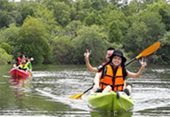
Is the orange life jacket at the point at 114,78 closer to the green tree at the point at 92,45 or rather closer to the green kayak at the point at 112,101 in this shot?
the green kayak at the point at 112,101

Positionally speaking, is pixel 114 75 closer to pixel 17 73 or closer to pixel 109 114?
pixel 109 114

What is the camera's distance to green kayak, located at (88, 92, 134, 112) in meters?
9.83

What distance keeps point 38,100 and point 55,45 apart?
48783 millimetres

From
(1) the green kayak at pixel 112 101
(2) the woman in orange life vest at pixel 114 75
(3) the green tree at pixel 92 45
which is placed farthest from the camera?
(3) the green tree at pixel 92 45

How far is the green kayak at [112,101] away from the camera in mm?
9828

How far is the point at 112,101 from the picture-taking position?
989 centimetres

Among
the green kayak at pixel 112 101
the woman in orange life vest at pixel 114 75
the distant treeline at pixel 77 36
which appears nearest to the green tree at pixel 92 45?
the distant treeline at pixel 77 36

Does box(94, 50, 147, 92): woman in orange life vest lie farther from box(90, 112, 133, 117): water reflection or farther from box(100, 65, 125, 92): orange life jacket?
box(90, 112, 133, 117): water reflection

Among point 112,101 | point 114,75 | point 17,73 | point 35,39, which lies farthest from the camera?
point 35,39

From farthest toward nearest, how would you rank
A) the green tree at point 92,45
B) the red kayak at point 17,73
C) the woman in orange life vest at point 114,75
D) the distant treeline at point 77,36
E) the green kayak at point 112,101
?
the distant treeline at point 77,36 → the green tree at point 92,45 → the red kayak at point 17,73 → the woman in orange life vest at point 114,75 → the green kayak at point 112,101

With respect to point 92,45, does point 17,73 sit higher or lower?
lower

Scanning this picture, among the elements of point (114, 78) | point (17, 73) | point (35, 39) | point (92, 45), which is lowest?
point (17, 73)

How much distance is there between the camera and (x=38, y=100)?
493 inches

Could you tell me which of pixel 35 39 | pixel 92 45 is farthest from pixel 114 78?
pixel 35 39
